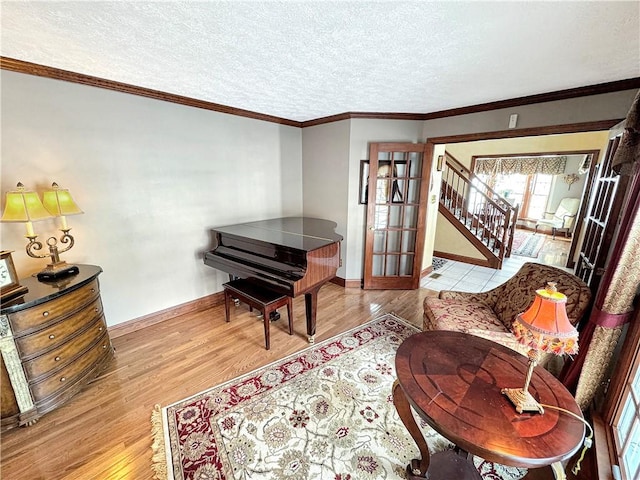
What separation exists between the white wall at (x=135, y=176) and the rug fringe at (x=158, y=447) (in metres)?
1.33

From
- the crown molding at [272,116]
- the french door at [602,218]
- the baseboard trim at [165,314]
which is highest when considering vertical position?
the crown molding at [272,116]

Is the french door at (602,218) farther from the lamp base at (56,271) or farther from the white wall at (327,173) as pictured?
the lamp base at (56,271)

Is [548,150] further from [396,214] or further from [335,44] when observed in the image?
[335,44]

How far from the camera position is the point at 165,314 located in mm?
3033

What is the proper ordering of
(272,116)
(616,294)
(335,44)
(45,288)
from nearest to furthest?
(616,294)
(335,44)
(45,288)
(272,116)

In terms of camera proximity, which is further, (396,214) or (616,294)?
(396,214)

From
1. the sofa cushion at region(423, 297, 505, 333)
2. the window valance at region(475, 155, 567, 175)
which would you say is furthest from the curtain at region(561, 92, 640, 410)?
the window valance at region(475, 155, 567, 175)

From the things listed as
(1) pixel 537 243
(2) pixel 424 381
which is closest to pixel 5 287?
(2) pixel 424 381

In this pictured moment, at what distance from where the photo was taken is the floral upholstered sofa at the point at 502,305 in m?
1.84

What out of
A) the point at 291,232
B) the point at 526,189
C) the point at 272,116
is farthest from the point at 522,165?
the point at 291,232

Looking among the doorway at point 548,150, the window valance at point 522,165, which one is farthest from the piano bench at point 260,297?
the window valance at point 522,165

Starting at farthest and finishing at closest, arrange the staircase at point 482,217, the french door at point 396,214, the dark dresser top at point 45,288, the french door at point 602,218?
the staircase at point 482,217 → the french door at point 396,214 → the french door at point 602,218 → the dark dresser top at point 45,288

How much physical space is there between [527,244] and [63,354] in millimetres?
8851

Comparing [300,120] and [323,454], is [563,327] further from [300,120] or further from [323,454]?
[300,120]
